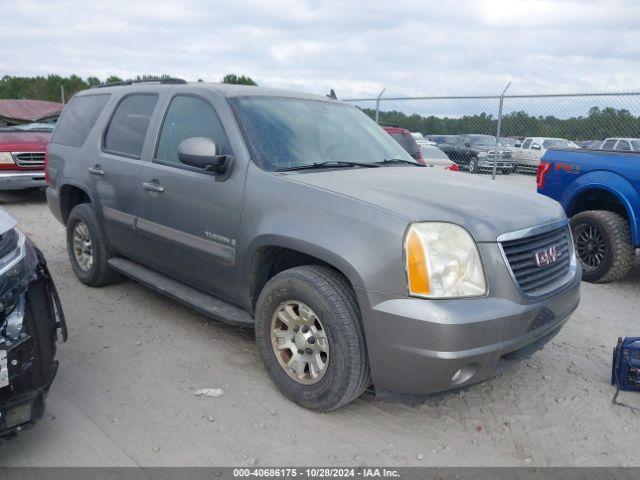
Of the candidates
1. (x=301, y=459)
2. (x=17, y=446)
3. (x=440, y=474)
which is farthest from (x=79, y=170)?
(x=440, y=474)

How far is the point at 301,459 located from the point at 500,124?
31.1 ft

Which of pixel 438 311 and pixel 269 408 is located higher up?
pixel 438 311

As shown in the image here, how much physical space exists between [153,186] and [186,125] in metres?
0.50

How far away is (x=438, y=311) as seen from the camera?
2.53 m

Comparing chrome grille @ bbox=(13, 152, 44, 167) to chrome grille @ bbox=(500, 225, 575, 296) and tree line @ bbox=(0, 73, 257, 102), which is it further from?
tree line @ bbox=(0, 73, 257, 102)

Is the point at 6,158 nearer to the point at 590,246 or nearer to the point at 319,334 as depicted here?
the point at 319,334

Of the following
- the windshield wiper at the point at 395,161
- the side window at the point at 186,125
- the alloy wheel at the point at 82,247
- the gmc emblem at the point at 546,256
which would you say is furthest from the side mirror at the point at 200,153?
the alloy wheel at the point at 82,247

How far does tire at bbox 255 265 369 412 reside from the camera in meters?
2.79

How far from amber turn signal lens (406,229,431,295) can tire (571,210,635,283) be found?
12.8 feet

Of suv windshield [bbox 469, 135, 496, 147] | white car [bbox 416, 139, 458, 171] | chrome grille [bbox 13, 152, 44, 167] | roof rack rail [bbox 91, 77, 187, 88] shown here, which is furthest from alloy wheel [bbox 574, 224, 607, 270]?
suv windshield [bbox 469, 135, 496, 147]

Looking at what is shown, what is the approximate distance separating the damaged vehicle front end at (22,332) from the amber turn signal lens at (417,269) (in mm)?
1740

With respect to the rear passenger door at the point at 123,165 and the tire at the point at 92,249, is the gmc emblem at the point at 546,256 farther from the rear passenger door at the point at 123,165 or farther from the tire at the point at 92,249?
the tire at the point at 92,249

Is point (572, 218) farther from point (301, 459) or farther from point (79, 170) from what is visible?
point (79, 170)

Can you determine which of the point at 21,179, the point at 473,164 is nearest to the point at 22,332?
the point at 21,179
